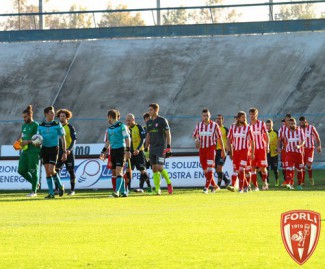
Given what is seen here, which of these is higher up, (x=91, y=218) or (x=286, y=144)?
(x=286, y=144)

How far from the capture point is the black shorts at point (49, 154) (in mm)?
24219

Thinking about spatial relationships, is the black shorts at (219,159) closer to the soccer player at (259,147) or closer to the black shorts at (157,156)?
the soccer player at (259,147)

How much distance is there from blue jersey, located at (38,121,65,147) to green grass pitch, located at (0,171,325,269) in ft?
7.74

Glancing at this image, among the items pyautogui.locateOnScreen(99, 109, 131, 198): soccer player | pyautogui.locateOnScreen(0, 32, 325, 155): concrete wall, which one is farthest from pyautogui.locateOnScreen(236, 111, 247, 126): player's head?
pyautogui.locateOnScreen(0, 32, 325, 155): concrete wall

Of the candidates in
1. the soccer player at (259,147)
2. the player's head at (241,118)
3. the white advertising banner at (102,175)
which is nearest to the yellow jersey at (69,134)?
the white advertising banner at (102,175)

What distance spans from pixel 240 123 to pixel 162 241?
1374cm

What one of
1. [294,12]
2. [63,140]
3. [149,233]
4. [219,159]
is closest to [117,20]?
[294,12]

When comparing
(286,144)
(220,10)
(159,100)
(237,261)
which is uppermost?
(220,10)

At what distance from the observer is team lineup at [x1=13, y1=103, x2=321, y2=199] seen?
24.2 meters

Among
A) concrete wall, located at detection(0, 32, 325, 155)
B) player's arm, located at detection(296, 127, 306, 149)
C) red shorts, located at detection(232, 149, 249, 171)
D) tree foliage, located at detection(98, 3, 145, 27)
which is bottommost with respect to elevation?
red shorts, located at detection(232, 149, 249, 171)

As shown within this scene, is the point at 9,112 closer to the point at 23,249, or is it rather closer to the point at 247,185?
the point at 247,185

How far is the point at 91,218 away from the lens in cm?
1670

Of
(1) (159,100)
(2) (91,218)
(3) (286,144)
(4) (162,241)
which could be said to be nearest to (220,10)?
(1) (159,100)

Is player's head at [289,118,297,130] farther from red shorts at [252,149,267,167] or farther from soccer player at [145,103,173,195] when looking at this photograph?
soccer player at [145,103,173,195]
